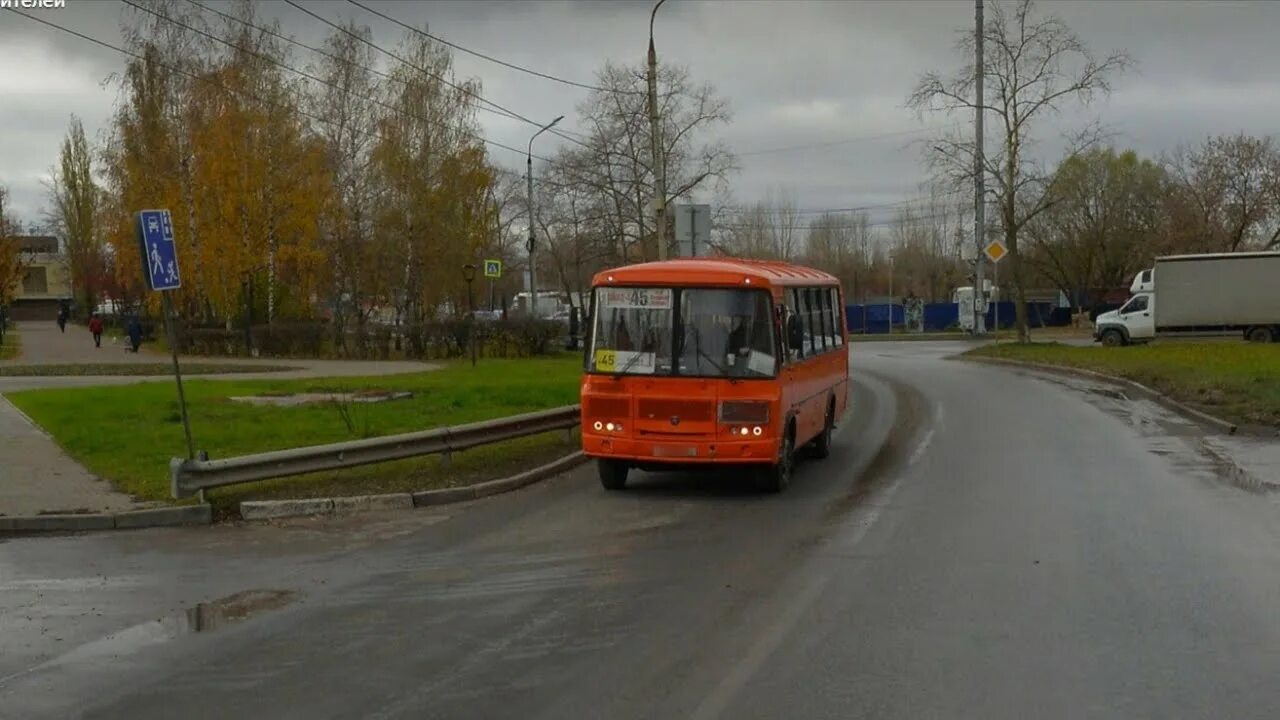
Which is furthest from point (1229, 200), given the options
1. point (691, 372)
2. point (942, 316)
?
point (691, 372)

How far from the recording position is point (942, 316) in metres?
78.2

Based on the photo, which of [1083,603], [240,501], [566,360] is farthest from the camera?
[566,360]

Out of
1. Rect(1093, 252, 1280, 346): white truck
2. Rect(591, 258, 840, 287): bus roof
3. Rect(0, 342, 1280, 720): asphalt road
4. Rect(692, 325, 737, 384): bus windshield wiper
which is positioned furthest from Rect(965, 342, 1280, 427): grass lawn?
Rect(692, 325, 737, 384): bus windshield wiper

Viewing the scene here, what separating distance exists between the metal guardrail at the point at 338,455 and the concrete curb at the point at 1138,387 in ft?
34.5

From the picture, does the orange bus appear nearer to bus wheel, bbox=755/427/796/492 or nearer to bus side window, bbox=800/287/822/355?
bus wheel, bbox=755/427/796/492

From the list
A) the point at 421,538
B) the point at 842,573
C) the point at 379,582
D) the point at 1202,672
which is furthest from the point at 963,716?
the point at 421,538

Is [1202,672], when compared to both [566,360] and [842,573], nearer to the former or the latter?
[842,573]

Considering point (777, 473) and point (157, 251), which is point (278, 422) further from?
point (777, 473)

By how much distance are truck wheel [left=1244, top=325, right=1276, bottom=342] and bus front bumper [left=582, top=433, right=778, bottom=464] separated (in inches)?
1469

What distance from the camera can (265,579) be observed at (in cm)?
964

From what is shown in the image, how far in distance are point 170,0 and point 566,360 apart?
25871 millimetres

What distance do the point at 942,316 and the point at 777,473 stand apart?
66809 millimetres

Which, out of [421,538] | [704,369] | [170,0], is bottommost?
[421,538]

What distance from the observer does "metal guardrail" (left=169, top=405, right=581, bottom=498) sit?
12.4 metres
